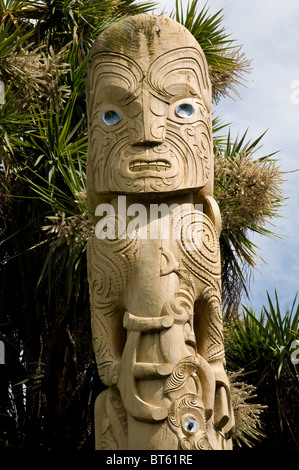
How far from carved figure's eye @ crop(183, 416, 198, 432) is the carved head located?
1502 millimetres

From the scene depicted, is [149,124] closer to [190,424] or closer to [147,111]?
[147,111]

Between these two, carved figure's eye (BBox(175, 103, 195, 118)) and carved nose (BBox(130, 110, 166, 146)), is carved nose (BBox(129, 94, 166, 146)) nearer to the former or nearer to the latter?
carved nose (BBox(130, 110, 166, 146))

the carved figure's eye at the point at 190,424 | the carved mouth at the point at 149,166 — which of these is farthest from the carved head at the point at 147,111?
the carved figure's eye at the point at 190,424

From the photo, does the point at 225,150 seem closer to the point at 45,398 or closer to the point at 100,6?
the point at 100,6

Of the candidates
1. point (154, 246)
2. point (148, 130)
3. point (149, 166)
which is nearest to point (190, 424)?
point (154, 246)

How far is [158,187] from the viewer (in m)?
6.04

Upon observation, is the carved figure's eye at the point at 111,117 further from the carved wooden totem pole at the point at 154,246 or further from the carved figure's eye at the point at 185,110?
the carved figure's eye at the point at 185,110

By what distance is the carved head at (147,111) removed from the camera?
6.11m

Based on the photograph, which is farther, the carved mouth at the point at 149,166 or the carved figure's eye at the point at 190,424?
the carved mouth at the point at 149,166

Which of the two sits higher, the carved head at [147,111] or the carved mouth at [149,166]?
the carved head at [147,111]

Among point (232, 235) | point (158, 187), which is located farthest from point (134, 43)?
point (232, 235)

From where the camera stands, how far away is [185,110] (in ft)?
20.7

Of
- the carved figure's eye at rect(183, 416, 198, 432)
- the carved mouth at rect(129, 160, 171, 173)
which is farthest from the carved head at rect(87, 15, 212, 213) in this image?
the carved figure's eye at rect(183, 416, 198, 432)

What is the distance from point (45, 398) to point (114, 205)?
12.9 feet
